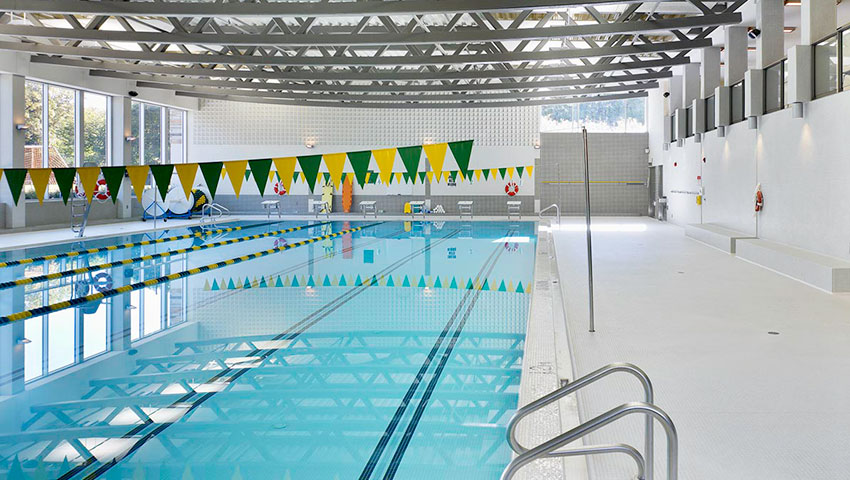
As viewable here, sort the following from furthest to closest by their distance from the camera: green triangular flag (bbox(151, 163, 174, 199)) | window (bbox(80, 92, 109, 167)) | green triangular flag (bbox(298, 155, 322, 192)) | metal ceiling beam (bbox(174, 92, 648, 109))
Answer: metal ceiling beam (bbox(174, 92, 648, 109)) → window (bbox(80, 92, 109, 167)) → green triangular flag (bbox(151, 163, 174, 199)) → green triangular flag (bbox(298, 155, 322, 192))

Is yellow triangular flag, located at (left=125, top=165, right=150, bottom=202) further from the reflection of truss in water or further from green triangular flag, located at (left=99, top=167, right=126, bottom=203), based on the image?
the reflection of truss in water

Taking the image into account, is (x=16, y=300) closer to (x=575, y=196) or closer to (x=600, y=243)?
(x=600, y=243)

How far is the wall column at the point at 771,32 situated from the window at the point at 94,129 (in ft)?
44.4

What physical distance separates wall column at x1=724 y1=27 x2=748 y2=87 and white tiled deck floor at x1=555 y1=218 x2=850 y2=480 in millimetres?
4787

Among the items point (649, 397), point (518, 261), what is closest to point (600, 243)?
point (518, 261)

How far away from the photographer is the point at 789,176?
8258 mm

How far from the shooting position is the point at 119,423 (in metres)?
3.28

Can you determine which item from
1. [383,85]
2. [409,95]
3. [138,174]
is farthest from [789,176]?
[409,95]

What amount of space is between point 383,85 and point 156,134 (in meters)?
7.16

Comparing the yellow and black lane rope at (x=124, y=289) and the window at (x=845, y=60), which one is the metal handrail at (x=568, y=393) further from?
the window at (x=845, y=60)

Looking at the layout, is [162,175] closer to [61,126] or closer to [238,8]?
[238,8]

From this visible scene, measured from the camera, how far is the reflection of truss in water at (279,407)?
2914 mm

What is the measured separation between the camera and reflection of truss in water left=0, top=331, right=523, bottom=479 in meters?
2.91

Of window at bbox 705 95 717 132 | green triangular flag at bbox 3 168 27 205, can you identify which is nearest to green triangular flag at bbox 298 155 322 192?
green triangular flag at bbox 3 168 27 205
